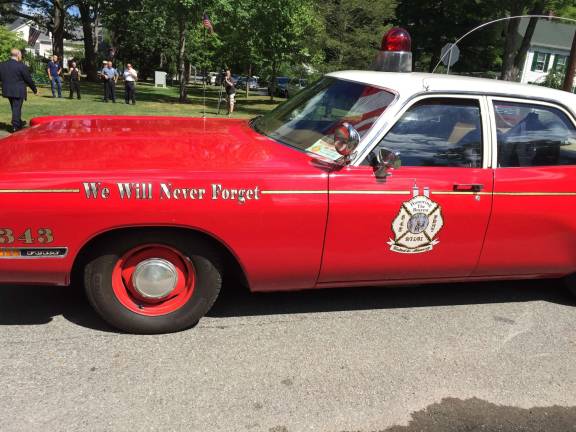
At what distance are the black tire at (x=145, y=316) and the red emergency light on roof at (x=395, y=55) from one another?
2.13 metres

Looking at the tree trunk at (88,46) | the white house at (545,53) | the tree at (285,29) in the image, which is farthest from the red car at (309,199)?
the white house at (545,53)

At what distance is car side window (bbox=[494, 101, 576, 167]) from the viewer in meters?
3.43

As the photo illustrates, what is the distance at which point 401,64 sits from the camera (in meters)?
4.03

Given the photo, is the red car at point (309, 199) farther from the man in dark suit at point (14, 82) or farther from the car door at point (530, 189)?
the man in dark suit at point (14, 82)

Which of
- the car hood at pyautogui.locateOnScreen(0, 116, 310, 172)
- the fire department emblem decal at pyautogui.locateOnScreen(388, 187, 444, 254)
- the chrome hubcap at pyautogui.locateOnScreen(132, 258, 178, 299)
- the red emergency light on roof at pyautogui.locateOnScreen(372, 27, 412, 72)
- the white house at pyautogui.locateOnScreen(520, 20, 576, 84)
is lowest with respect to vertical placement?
the chrome hubcap at pyautogui.locateOnScreen(132, 258, 178, 299)

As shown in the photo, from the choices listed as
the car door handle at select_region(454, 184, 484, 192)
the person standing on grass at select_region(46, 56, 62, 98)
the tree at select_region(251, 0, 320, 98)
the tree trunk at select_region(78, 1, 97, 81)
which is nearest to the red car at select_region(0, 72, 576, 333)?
the car door handle at select_region(454, 184, 484, 192)

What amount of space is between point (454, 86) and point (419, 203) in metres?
0.88

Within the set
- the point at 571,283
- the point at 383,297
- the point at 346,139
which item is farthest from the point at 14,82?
the point at 571,283

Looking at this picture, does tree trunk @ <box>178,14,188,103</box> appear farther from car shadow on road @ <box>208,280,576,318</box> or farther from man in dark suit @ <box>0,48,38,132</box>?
car shadow on road @ <box>208,280,576,318</box>

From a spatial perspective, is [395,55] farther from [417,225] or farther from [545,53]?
[545,53]

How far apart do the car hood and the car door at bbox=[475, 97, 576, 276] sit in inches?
53.1

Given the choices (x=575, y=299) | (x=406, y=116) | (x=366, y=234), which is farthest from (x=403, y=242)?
(x=575, y=299)

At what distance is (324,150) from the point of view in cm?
321

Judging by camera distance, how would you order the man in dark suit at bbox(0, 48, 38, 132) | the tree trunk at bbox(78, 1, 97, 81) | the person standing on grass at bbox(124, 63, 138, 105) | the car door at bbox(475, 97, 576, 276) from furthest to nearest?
the tree trunk at bbox(78, 1, 97, 81)
the person standing on grass at bbox(124, 63, 138, 105)
the man in dark suit at bbox(0, 48, 38, 132)
the car door at bbox(475, 97, 576, 276)
